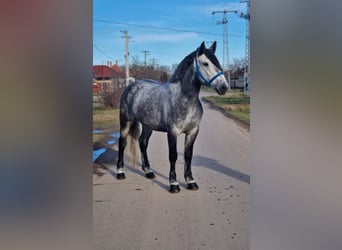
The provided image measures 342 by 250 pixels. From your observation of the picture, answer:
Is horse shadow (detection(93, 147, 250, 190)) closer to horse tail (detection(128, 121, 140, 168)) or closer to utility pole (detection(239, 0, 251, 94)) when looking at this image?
horse tail (detection(128, 121, 140, 168))

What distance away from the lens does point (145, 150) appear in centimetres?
159

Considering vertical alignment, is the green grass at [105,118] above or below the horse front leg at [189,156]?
above

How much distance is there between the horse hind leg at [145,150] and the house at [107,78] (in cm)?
24

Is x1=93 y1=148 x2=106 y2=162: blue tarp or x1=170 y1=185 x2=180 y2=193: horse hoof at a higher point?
x1=93 y1=148 x2=106 y2=162: blue tarp

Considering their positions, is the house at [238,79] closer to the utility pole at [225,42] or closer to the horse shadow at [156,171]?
the utility pole at [225,42]

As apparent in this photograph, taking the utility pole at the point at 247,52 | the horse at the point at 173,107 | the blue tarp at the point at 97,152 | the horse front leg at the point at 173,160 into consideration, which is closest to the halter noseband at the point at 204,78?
the horse at the point at 173,107

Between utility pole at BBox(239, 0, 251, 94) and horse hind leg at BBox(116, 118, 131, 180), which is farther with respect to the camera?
horse hind leg at BBox(116, 118, 131, 180)

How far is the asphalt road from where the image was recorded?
1439 mm

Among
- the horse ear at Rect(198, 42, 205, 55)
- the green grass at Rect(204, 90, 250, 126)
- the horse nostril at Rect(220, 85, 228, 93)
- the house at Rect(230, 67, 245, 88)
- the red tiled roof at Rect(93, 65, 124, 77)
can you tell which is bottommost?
the green grass at Rect(204, 90, 250, 126)

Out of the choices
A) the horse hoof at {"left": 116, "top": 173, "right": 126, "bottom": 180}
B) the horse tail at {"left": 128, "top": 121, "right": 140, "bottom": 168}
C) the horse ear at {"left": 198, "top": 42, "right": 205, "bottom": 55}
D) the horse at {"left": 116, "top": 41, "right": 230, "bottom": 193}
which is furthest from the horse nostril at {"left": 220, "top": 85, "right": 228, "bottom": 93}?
the horse hoof at {"left": 116, "top": 173, "right": 126, "bottom": 180}

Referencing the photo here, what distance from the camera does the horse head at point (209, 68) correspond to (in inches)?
59.4
